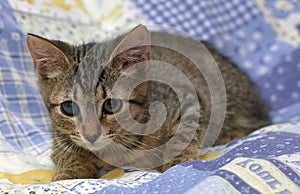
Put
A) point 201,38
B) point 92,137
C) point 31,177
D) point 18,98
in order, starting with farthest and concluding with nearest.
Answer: point 201,38 → point 18,98 → point 31,177 → point 92,137

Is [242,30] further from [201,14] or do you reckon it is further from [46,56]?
[46,56]

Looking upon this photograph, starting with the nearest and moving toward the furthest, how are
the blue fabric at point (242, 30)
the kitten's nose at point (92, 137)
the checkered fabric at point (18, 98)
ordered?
the kitten's nose at point (92, 137)
the checkered fabric at point (18, 98)
the blue fabric at point (242, 30)

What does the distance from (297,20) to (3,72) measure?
1.49 m

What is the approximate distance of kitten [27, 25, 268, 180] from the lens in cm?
150

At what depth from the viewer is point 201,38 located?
2.55m

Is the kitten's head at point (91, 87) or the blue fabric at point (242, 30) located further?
the blue fabric at point (242, 30)

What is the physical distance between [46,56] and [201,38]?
1157 millimetres

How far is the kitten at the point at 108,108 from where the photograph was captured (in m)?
1.50

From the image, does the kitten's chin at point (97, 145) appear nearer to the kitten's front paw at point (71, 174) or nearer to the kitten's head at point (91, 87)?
the kitten's head at point (91, 87)

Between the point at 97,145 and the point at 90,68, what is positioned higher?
the point at 90,68

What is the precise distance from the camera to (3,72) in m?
1.98

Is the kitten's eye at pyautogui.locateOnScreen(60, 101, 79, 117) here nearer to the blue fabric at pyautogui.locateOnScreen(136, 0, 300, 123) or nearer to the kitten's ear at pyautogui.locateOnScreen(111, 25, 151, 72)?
the kitten's ear at pyautogui.locateOnScreen(111, 25, 151, 72)

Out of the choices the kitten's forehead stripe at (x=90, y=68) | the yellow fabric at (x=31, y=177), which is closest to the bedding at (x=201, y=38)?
the yellow fabric at (x=31, y=177)

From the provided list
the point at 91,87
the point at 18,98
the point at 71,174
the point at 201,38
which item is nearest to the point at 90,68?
the point at 91,87
